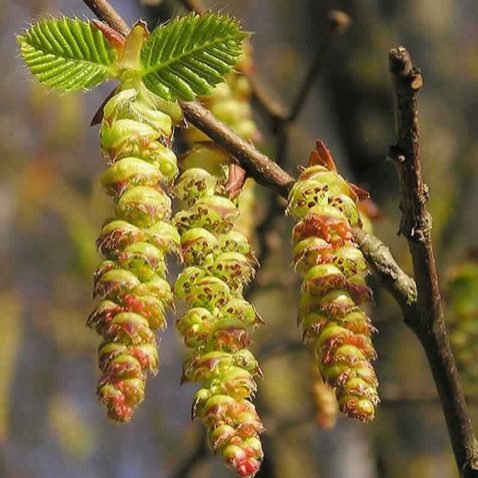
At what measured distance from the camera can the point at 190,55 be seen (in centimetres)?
80

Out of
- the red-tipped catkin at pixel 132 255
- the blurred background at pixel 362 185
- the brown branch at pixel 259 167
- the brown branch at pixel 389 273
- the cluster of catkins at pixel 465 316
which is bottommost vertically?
the blurred background at pixel 362 185

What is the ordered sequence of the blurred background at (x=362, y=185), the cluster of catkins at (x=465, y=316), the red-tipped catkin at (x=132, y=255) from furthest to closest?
the blurred background at (x=362, y=185) < the cluster of catkins at (x=465, y=316) < the red-tipped catkin at (x=132, y=255)

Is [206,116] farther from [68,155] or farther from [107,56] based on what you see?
[68,155]

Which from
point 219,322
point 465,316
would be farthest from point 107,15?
point 465,316

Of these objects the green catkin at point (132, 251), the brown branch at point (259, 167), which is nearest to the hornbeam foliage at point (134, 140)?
the green catkin at point (132, 251)

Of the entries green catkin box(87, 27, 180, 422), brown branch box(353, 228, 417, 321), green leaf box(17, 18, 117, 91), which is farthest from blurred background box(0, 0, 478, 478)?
brown branch box(353, 228, 417, 321)

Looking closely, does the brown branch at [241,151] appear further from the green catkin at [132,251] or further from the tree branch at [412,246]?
the green catkin at [132,251]

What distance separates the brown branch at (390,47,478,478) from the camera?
734mm

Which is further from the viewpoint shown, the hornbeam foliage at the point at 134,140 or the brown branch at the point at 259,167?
the brown branch at the point at 259,167

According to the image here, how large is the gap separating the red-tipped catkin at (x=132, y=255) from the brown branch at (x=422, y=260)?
0.18 m

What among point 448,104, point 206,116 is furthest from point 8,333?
point 206,116

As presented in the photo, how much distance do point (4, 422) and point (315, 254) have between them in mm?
4465

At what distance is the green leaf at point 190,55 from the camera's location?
0.79m

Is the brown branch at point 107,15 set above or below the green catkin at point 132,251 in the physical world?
above
